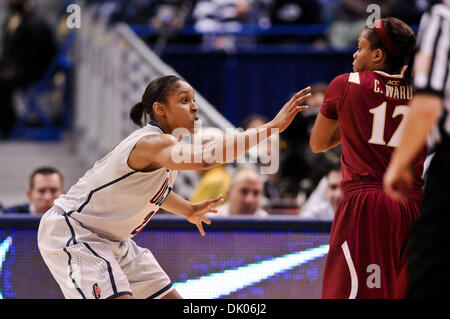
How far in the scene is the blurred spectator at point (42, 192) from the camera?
5.75m

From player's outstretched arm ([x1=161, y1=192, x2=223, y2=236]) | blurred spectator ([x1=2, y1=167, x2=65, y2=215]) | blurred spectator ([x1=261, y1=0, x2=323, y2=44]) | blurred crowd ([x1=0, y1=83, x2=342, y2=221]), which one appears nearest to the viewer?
player's outstretched arm ([x1=161, y1=192, x2=223, y2=236])

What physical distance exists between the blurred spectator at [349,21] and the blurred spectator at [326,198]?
11.4 feet

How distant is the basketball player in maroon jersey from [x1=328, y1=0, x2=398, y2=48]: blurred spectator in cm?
593

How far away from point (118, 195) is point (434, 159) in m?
1.64

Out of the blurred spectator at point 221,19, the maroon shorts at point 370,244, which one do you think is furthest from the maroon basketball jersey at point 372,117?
the blurred spectator at point 221,19

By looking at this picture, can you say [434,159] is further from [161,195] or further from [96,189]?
[96,189]

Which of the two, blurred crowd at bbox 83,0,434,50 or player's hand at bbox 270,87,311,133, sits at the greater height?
blurred crowd at bbox 83,0,434,50

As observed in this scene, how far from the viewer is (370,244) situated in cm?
370

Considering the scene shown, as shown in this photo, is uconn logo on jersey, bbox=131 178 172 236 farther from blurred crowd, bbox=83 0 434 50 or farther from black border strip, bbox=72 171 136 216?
blurred crowd, bbox=83 0 434 50

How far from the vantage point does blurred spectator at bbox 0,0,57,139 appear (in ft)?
31.5

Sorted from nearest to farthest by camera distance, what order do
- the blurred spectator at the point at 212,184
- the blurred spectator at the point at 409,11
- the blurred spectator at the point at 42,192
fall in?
the blurred spectator at the point at 42,192
the blurred spectator at the point at 212,184
the blurred spectator at the point at 409,11

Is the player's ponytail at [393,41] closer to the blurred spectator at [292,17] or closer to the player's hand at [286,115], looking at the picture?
the player's hand at [286,115]

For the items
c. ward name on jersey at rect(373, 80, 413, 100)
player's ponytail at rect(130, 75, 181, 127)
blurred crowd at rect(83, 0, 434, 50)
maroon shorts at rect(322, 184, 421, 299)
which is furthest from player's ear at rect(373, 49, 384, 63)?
blurred crowd at rect(83, 0, 434, 50)
